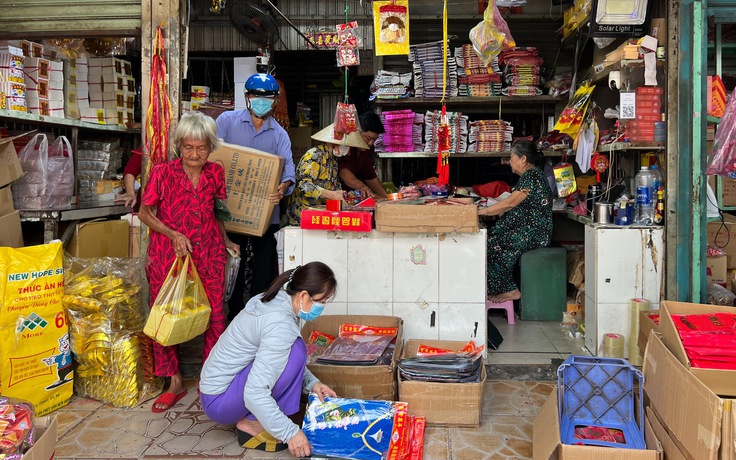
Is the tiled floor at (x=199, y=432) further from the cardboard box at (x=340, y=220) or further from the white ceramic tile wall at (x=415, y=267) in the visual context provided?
the cardboard box at (x=340, y=220)

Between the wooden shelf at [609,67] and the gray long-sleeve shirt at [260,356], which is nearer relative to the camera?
the gray long-sleeve shirt at [260,356]

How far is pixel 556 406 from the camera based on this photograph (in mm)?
2838

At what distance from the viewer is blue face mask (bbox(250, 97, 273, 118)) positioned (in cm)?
415

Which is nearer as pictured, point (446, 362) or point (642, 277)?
point (446, 362)

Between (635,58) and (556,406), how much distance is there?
8.17ft

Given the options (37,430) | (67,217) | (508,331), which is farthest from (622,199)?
(67,217)

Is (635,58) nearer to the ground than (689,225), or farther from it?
farther from it

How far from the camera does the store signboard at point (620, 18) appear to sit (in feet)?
14.0

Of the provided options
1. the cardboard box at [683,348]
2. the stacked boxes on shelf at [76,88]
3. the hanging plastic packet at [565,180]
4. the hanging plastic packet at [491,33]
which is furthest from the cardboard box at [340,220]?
the stacked boxes on shelf at [76,88]

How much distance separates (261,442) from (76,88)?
12.2 feet

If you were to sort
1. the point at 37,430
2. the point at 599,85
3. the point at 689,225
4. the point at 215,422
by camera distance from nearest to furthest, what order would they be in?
the point at 37,430
the point at 215,422
the point at 689,225
the point at 599,85

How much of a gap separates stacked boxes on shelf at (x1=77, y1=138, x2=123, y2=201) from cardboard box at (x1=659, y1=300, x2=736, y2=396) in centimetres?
472

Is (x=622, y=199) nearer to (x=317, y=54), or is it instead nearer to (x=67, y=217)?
(x=67, y=217)

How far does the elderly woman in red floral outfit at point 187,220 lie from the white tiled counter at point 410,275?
0.56 metres
